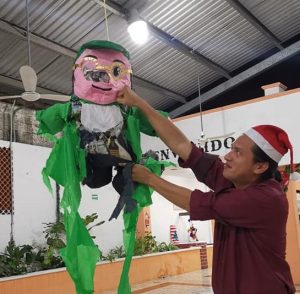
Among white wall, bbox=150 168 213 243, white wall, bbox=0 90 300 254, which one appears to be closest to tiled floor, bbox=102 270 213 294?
white wall, bbox=0 90 300 254

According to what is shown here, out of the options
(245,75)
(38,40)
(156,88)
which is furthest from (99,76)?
(245,75)

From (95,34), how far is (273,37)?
12.5ft

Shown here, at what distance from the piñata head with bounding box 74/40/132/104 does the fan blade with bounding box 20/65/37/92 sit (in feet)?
6.93

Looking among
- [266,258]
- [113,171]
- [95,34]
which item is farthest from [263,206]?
[95,34]

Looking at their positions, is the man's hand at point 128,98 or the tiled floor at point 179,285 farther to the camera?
the tiled floor at point 179,285

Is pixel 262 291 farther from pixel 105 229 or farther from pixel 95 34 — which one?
pixel 105 229

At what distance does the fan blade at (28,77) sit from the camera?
3.84 metres

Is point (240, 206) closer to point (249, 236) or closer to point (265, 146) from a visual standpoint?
point (249, 236)

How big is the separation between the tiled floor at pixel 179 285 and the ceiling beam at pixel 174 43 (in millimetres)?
4203

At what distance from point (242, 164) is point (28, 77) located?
2.82 m

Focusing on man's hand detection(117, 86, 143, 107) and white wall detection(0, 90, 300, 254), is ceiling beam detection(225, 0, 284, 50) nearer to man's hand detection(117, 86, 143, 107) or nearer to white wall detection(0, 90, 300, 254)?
white wall detection(0, 90, 300, 254)

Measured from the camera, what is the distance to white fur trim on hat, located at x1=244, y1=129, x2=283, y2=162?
5.26ft

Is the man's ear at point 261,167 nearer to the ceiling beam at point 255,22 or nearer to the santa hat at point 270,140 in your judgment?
the santa hat at point 270,140

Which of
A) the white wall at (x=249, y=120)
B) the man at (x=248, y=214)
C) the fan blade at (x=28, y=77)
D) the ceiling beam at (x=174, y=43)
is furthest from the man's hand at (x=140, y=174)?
the white wall at (x=249, y=120)
